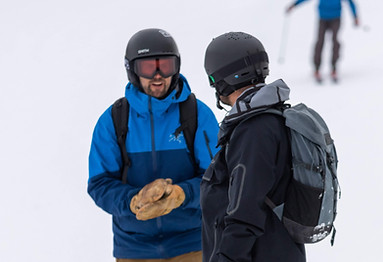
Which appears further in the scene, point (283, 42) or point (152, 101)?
point (283, 42)

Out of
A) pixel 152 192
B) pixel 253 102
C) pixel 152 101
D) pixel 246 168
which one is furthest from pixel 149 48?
pixel 246 168

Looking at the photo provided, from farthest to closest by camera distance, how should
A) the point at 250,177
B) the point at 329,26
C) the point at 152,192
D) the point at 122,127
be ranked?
the point at 329,26 < the point at 122,127 < the point at 152,192 < the point at 250,177

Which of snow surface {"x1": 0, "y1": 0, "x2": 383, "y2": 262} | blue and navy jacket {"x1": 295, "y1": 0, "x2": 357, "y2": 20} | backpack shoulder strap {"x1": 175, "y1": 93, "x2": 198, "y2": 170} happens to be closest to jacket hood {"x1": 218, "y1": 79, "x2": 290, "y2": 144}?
backpack shoulder strap {"x1": 175, "y1": 93, "x2": 198, "y2": 170}

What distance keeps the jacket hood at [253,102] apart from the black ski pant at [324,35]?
7.72 meters

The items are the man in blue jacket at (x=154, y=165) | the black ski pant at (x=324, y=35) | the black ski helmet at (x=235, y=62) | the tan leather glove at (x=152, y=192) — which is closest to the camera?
the black ski helmet at (x=235, y=62)

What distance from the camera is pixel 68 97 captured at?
9469 millimetres

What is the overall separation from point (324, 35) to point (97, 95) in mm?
4165

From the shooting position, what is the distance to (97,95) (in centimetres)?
941

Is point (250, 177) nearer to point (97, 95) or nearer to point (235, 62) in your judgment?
point (235, 62)

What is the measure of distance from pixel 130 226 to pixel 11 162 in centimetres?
459

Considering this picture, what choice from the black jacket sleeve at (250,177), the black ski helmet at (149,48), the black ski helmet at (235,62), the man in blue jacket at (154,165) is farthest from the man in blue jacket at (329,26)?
the black jacket sleeve at (250,177)

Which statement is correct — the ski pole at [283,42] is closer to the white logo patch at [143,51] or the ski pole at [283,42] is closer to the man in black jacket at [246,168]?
the white logo patch at [143,51]

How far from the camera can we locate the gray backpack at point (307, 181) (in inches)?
79.5

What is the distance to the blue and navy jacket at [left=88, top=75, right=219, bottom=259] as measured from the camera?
289 centimetres
